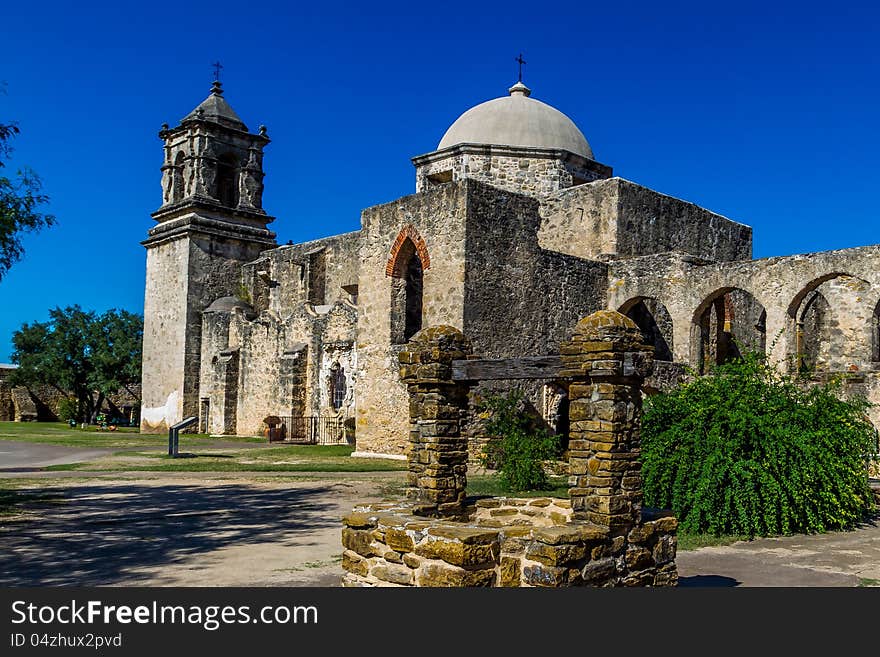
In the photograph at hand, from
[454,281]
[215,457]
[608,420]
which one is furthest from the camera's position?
[215,457]

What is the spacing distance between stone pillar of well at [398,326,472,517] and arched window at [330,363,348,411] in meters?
17.1

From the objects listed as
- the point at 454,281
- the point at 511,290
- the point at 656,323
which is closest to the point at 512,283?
the point at 511,290

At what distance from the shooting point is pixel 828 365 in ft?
59.0

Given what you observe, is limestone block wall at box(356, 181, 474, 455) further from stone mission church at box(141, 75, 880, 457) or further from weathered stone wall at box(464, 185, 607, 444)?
weathered stone wall at box(464, 185, 607, 444)

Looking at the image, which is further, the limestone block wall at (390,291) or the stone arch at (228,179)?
the stone arch at (228,179)

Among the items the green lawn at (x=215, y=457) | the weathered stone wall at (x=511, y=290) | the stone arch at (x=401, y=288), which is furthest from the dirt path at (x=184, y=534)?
the stone arch at (x=401, y=288)

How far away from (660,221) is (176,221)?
1680 centimetres

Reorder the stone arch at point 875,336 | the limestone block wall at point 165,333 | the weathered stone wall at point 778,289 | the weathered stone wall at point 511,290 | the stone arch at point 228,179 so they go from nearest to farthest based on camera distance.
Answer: the weathered stone wall at point 511,290 → the stone arch at point 875,336 → the weathered stone wall at point 778,289 → the limestone block wall at point 165,333 → the stone arch at point 228,179

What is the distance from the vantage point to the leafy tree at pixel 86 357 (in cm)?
3788

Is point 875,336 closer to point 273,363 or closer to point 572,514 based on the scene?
point 572,514

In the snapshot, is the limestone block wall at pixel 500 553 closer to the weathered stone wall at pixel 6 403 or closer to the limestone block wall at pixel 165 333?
the limestone block wall at pixel 165 333

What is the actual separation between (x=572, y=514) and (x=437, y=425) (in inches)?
48.6

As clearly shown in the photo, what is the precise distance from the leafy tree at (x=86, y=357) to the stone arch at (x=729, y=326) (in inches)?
1015

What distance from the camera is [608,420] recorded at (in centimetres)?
594
